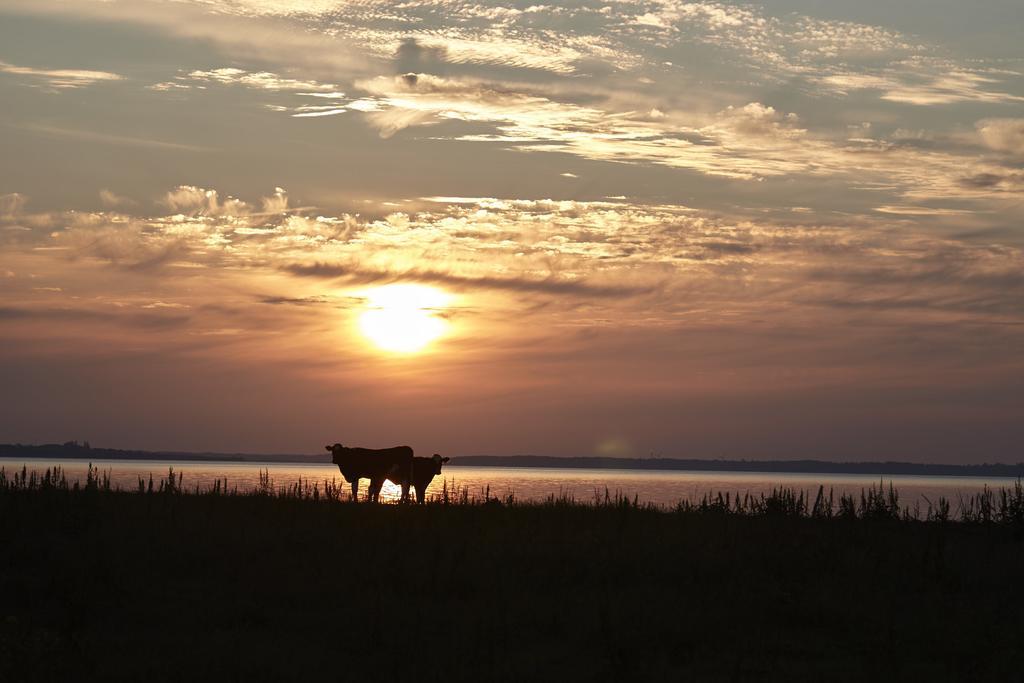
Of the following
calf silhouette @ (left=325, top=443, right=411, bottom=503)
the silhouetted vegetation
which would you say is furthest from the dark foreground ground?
calf silhouette @ (left=325, top=443, right=411, bottom=503)

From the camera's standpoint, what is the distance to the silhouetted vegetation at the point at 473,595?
13.8 m

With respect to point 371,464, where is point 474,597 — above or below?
below

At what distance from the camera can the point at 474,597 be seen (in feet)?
56.7

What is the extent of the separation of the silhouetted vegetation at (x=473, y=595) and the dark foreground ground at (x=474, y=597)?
0.05 metres

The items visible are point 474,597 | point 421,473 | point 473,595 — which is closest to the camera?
point 474,597

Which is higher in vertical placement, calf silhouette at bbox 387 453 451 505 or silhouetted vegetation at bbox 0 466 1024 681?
calf silhouette at bbox 387 453 451 505

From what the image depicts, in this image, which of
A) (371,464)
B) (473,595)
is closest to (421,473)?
(371,464)

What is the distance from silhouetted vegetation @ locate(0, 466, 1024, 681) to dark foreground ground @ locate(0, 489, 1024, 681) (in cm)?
5

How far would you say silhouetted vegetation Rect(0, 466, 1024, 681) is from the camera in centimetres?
1381

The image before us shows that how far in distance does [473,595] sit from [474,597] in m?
0.13

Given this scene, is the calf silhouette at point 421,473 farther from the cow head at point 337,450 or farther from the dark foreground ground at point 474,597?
the dark foreground ground at point 474,597

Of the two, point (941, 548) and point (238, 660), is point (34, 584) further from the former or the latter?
point (941, 548)

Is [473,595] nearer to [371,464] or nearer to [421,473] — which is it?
[371,464]

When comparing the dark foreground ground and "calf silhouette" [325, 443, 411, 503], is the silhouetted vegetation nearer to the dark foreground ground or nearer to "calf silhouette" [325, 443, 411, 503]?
the dark foreground ground
